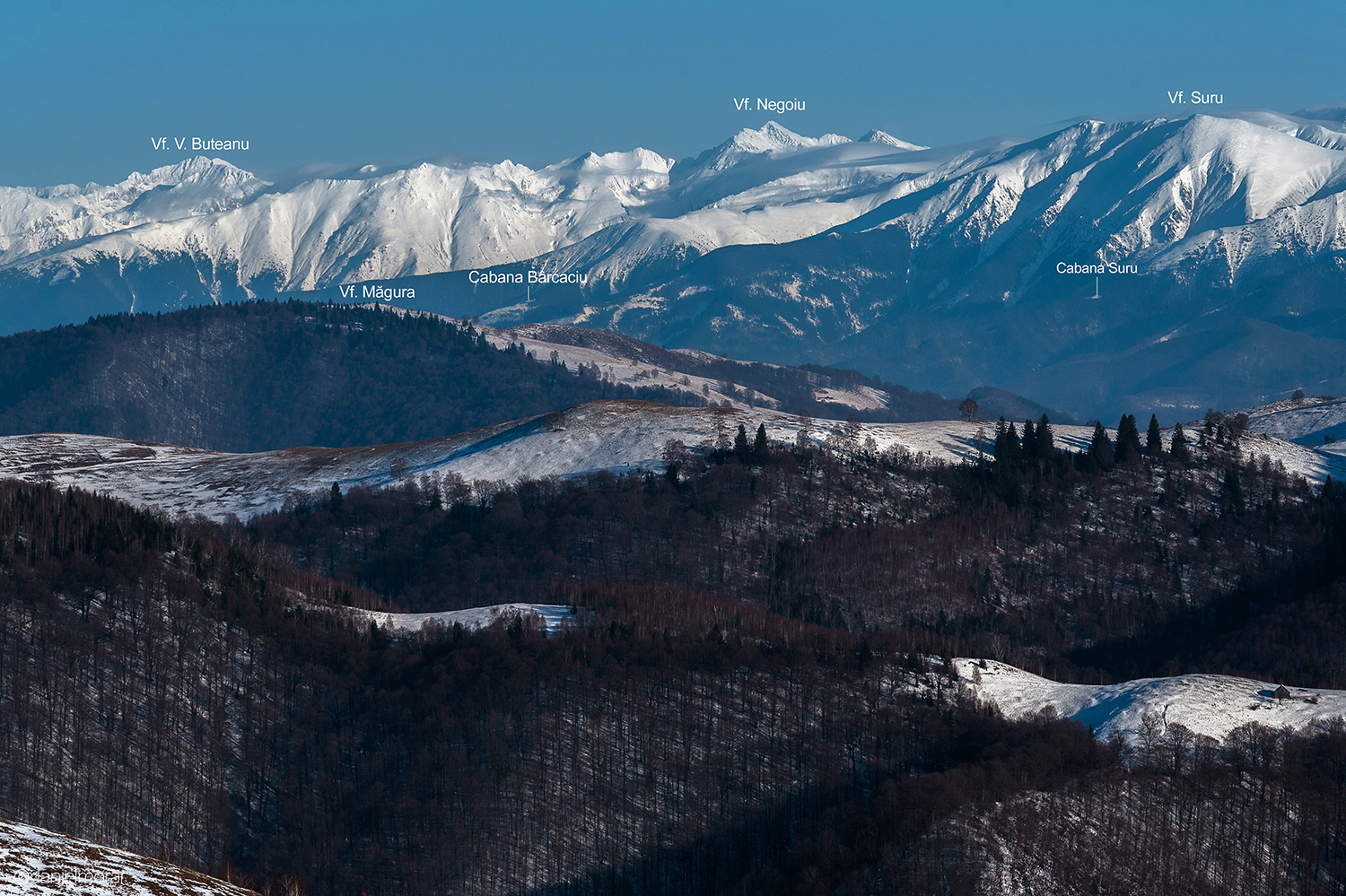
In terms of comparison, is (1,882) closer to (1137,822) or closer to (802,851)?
(802,851)

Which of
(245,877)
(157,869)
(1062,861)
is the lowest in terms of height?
(245,877)

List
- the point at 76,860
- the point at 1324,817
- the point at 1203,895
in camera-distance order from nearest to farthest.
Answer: the point at 76,860 → the point at 1203,895 → the point at 1324,817

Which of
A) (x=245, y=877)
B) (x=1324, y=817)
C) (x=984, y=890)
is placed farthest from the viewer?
(x=245, y=877)

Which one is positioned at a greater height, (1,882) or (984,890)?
(1,882)

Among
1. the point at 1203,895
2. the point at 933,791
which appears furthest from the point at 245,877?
the point at 1203,895

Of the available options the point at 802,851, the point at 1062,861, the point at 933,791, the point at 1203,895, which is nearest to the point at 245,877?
the point at 802,851

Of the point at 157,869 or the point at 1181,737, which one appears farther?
the point at 1181,737
